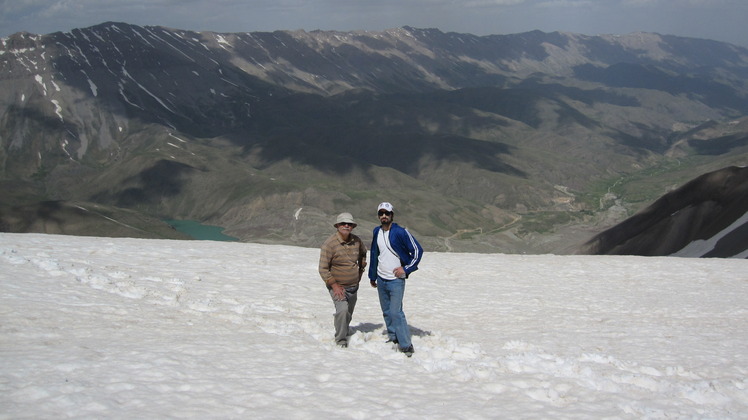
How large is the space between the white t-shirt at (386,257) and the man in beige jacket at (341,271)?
39 centimetres

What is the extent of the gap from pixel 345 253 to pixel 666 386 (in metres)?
6.19

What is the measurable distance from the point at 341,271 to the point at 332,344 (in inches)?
60.8

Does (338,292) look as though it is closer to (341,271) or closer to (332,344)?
(341,271)

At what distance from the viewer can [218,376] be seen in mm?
10219

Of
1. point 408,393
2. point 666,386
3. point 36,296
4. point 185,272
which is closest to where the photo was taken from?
point 408,393

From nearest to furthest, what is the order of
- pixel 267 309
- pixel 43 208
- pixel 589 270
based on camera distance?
pixel 267 309 < pixel 589 270 < pixel 43 208

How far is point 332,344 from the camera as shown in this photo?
13156 mm

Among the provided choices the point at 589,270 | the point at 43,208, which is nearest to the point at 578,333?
the point at 589,270

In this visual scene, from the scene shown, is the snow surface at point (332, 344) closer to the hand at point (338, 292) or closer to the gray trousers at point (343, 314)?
the gray trousers at point (343, 314)

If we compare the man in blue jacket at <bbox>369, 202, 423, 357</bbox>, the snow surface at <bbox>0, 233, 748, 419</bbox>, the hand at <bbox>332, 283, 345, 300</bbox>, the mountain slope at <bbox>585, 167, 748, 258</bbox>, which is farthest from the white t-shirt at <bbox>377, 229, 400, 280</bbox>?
the mountain slope at <bbox>585, 167, 748, 258</bbox>

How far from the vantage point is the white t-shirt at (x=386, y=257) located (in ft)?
41.1

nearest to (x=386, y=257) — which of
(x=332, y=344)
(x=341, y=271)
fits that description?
(x=341, y=271)


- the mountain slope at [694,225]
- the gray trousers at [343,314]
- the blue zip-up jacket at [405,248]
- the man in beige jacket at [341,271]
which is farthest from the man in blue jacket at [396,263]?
the mountain slope at [694,225]

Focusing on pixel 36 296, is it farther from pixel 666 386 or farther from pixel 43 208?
pixel 43 208
